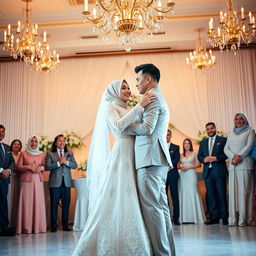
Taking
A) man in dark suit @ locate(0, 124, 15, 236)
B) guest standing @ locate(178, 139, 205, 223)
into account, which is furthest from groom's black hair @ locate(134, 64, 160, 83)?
guest standing @ locate(178, 139, 205, 223)

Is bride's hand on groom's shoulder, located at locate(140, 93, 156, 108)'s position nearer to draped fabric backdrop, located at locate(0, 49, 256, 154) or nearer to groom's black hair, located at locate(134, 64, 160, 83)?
groom's black hair, located at locate(134, 64, 160, 83)

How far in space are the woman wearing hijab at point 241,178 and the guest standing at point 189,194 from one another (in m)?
0.95

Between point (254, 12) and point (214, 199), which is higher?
point (254, 12)

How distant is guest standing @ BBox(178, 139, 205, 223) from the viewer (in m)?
7.33

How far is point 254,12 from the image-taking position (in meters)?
8.16

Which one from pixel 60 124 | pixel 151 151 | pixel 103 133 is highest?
pixel 60 124

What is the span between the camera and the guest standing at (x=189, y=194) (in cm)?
733

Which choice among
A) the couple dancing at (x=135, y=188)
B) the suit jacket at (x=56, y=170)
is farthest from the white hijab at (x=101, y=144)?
the suit jacket at (x=56, y=170)

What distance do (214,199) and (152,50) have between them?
4617 mm

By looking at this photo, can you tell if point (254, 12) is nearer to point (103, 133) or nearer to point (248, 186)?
point (248, 186)

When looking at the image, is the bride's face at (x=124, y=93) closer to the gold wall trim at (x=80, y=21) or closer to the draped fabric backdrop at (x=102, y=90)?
the gold wall trim at (x=80, y=21)

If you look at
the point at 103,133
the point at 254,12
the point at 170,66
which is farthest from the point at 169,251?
the point at 170,66

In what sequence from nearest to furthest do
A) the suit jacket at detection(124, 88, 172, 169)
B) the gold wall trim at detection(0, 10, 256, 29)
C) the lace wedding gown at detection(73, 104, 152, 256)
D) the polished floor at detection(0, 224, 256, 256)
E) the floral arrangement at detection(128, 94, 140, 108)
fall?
the lace wedding gown at detection(73, 104, 152, 256), the suit jacket at detection(124, 88, 172, 169), the polished floor at detection(0, 224, 256, 256), the gold wall trim at detection(0, 10, 256, 29), the floral arrangement at detection(128, 94, 140, 108)

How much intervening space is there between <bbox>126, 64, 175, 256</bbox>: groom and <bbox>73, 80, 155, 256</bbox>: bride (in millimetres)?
69
